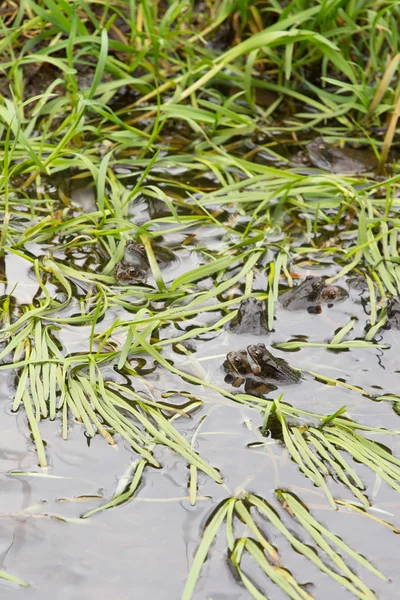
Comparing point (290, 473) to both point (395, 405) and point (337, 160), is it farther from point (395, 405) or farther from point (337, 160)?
point (337, 160)

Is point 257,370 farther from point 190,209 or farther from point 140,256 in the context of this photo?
point 190,209

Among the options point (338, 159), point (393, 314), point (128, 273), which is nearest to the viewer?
point (393, 314)

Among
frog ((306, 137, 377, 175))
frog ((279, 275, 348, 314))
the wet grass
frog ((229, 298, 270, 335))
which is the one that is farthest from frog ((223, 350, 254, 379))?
frog ((306, 137, 377, 175))

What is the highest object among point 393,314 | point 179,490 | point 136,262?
point 136,262

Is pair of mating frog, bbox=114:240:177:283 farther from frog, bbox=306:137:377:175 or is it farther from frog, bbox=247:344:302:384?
frog, bbox=306:137:377:175

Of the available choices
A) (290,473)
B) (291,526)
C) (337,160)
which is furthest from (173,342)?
(337,160)

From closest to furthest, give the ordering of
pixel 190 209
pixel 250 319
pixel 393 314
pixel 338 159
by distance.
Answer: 1. pixel 250 319
2. pixel 393 314
3. pixel 190 209
4. pixel 338 159

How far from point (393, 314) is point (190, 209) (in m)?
1.50

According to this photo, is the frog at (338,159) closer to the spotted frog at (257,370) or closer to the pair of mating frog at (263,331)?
the pair of mating frog at (263,331)

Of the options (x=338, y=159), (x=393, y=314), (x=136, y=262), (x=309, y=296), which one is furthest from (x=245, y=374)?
(x=338, y=159)

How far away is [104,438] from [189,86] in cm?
297

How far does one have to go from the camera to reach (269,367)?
3395 mm

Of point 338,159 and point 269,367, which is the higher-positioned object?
point 338,159

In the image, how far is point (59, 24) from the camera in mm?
5078
